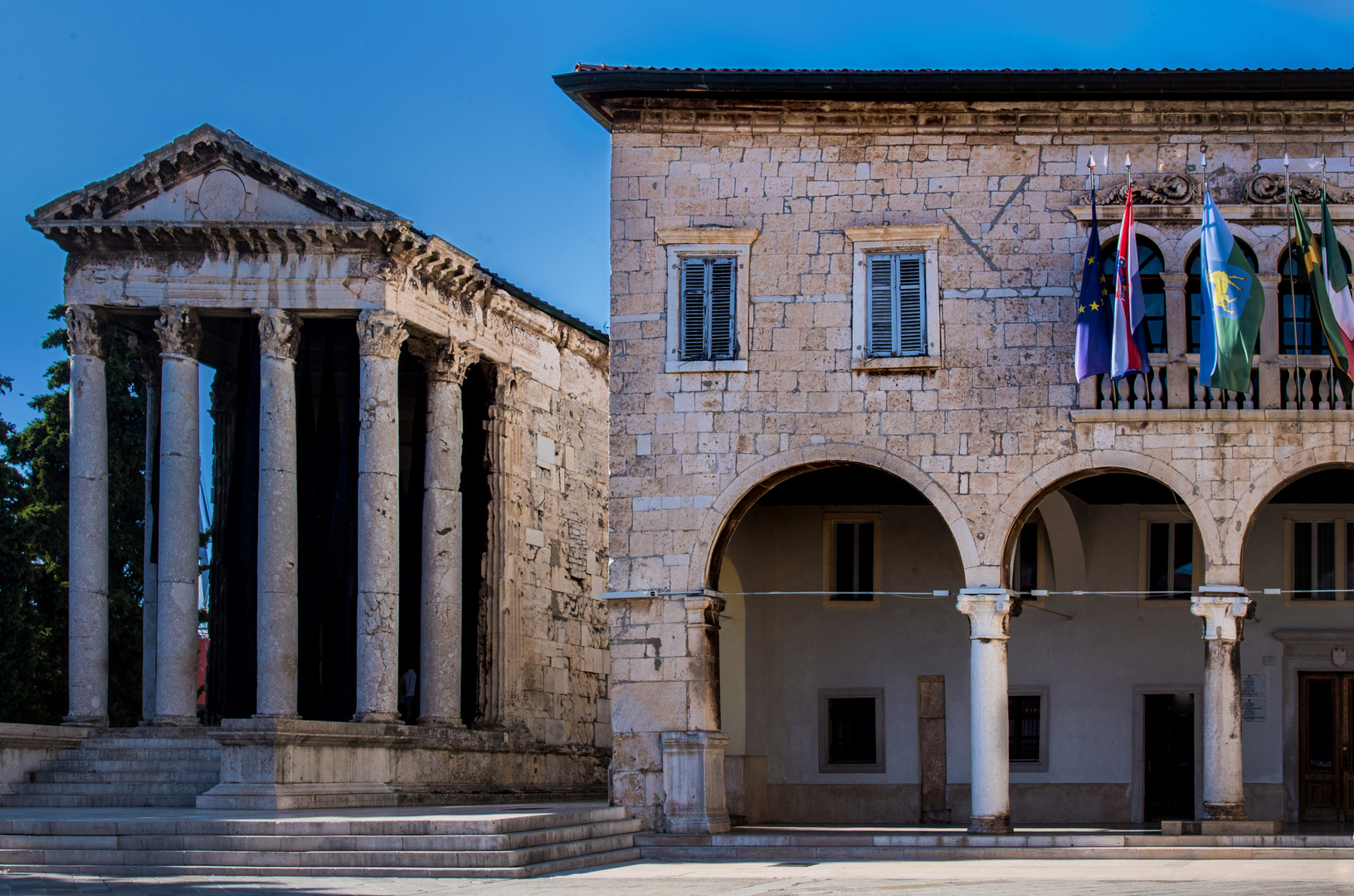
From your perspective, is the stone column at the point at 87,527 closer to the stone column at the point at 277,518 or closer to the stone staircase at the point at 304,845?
the stone column at the point at 277,518

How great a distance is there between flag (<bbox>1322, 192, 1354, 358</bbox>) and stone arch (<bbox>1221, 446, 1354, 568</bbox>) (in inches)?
47.7


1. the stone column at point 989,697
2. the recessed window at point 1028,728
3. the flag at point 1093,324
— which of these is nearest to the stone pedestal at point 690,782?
the stone column at point 989,697

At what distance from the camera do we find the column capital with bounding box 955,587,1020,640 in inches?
795

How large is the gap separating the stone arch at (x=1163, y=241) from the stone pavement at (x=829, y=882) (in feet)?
23.8

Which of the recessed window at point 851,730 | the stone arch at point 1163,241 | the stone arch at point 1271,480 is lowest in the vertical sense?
the recessed window at point 851,730

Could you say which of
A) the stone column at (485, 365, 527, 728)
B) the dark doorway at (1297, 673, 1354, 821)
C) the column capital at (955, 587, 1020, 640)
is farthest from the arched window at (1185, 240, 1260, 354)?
the stone column at (485, 365, 527, 728)

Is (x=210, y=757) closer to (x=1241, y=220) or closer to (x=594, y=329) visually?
(x=594, y=329)

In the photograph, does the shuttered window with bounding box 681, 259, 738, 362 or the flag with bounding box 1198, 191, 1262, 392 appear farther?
the shuttered window with bounding box 681, 259, 738, 362

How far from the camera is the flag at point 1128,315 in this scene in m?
19.7

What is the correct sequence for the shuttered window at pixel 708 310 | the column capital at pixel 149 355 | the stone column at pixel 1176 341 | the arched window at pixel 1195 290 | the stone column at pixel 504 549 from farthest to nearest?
the stone column at pixel 504 549 < the column capital at pixel 149 355 < the shuttered window at pixel 708 310 < the arched window at pixel 1195 290 < the stone column at pixel 1176 341

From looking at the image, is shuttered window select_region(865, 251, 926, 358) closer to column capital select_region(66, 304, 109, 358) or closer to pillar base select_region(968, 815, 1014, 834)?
pillar base select_region(968, 815, 1014, 834)

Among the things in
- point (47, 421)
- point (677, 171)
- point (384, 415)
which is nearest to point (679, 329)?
point (677, 171)

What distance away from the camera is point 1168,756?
24312mm

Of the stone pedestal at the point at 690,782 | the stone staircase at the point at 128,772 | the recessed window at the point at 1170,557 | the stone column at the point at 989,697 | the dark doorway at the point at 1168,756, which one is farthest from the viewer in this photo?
the recessed window at the point at 1170,557
